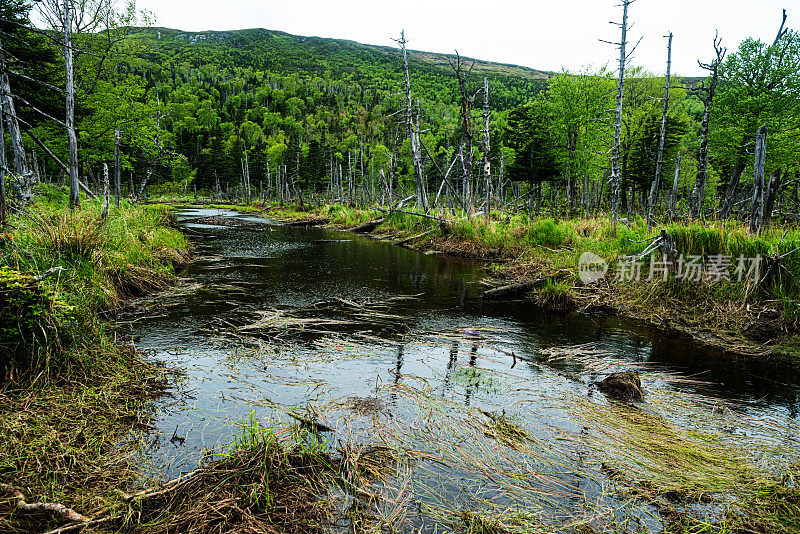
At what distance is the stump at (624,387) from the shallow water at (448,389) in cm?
15

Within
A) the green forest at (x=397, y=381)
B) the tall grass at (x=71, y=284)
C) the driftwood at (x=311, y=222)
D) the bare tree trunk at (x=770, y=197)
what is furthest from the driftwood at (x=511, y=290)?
the driftwood at (x=311, y=222)

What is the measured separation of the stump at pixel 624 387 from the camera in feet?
14.4

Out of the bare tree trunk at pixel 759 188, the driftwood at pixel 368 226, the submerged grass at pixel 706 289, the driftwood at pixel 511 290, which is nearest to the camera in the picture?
the submerged grass at pixel 706 289

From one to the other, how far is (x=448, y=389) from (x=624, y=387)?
1998 mm

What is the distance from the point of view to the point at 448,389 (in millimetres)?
4570

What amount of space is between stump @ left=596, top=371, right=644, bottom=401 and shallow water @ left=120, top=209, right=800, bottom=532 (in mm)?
148

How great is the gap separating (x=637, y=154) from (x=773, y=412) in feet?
119

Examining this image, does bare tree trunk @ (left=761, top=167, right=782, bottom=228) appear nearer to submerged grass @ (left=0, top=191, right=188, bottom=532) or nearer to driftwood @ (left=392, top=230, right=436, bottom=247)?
submerged grass @ (left=0, top=191, right=188, bottom=532)

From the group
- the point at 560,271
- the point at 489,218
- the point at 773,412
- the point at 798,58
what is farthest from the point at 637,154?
the point at 773,412

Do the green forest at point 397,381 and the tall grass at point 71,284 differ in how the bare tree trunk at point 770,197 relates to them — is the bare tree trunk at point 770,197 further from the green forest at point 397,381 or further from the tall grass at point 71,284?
the tall grass at point 71,284

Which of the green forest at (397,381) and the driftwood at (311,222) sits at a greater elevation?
the driftwood at (311,222)

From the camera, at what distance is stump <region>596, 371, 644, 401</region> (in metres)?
4.38

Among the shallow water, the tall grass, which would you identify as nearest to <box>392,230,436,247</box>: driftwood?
the shallow water

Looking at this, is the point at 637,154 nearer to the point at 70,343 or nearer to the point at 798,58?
the point at 798,58
